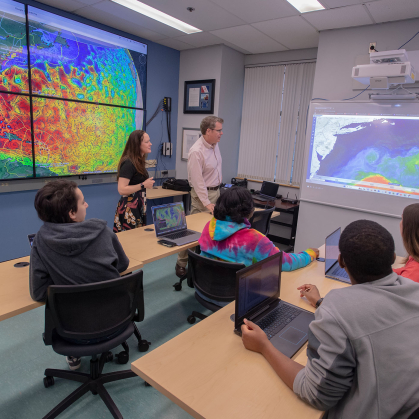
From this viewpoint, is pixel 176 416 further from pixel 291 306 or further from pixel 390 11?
pixel 390 11

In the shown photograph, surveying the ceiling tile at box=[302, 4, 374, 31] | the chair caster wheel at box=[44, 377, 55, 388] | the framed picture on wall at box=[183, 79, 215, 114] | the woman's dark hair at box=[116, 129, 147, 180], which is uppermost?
the ceiling tile at box=[302, 4, 374, 31]

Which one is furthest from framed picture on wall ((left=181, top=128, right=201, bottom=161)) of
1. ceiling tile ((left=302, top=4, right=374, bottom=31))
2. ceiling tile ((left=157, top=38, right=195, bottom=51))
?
ceiling tile ((left=302, top=4, right=374, bottom=31))

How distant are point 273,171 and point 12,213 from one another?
356cm

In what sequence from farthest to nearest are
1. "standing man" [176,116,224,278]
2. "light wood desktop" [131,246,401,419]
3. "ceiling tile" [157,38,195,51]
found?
"ceiling tile" [157,38,195,51]
"standing man" [176,116,224,278]
"light wood desktop" [131,246,401,419]

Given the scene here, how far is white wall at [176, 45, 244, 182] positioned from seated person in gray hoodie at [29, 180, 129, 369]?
3.52 meters

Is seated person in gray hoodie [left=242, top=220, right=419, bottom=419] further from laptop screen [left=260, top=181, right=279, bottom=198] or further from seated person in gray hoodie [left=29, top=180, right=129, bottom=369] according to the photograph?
laptop screen [left=260, top=181, right=279, bottom=198]

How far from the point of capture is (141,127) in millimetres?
4590

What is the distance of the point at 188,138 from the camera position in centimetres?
503

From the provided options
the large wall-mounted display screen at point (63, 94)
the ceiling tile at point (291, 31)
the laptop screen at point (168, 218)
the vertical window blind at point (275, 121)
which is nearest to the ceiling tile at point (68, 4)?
the large wall-mounted display screen at point (63, 94)

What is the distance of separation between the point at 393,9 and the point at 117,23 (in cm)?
303

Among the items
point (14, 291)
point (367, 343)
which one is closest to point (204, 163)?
point (14, 291)

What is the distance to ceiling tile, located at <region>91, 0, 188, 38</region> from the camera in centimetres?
334

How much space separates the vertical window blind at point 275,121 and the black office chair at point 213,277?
2979 mm

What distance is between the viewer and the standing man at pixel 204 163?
11.1 feet
